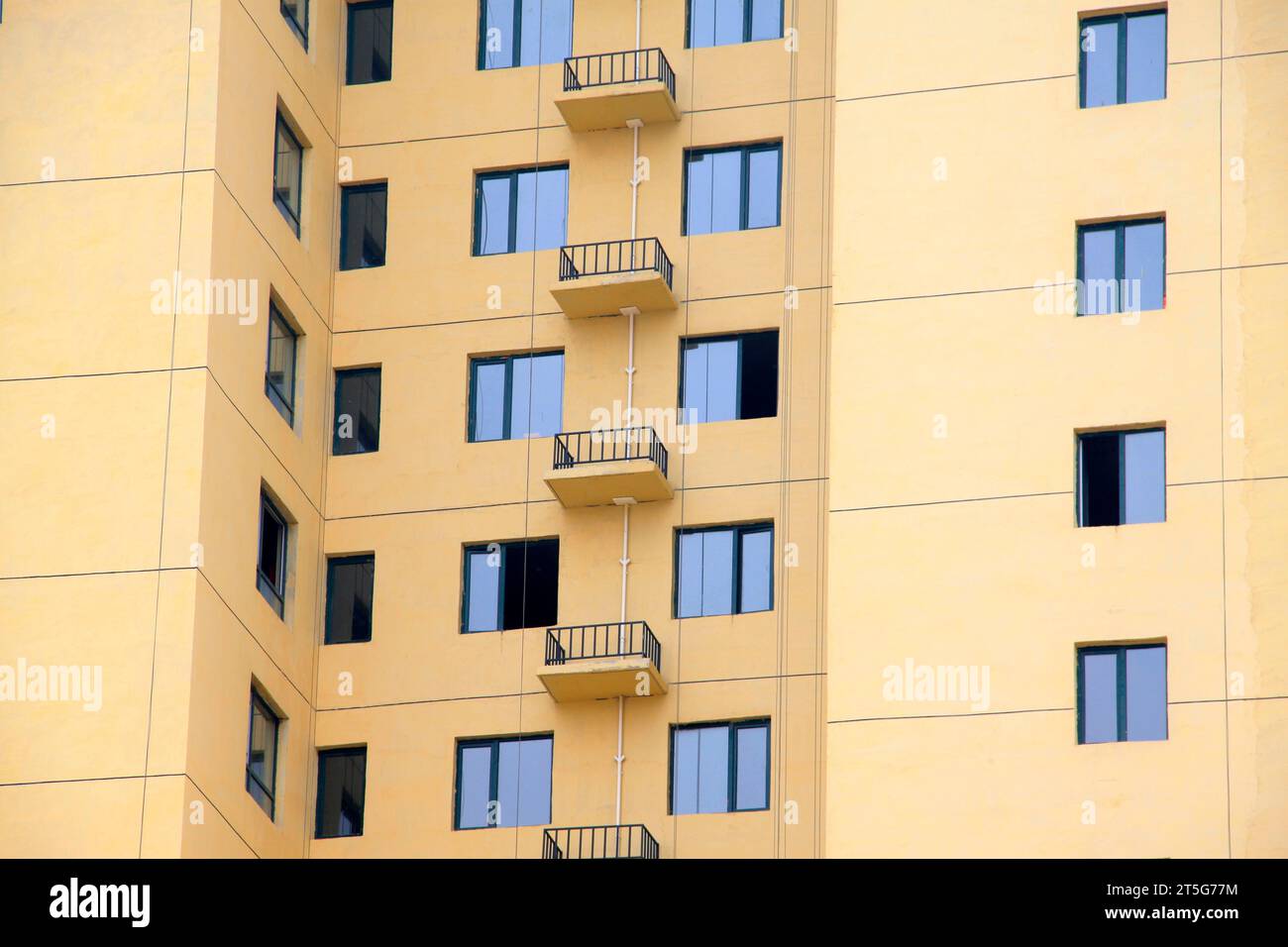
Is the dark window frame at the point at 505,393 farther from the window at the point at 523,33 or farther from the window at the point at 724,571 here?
the window at the point at 523,33

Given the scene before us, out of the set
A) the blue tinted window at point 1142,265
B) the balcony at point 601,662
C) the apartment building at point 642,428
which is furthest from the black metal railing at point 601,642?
the blue tinted window at point 1142,265

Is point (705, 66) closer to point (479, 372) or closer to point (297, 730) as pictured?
point (479, 372)

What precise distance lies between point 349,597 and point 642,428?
6771mm

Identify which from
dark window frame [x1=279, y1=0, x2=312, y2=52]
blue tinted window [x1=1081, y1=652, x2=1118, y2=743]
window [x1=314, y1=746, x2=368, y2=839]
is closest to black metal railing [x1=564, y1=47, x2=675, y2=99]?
dark window frame [x1=279, y1=0, x2=312, y2=52]

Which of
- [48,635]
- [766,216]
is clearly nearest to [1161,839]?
[766,216]

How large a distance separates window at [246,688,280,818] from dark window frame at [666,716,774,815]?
7418 mm

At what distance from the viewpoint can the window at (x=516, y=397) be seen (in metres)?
51.3

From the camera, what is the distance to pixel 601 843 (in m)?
47.3

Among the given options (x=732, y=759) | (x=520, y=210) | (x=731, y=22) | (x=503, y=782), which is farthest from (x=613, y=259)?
(x=503, y=782)

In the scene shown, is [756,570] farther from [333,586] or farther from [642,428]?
[333,586]

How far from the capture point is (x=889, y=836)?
4206 centimetres

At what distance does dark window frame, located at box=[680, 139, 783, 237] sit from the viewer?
51.3 m

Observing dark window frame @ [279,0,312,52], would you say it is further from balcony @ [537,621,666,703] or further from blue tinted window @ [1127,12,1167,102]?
blue tinted window @ [1127,12,1167,102]
